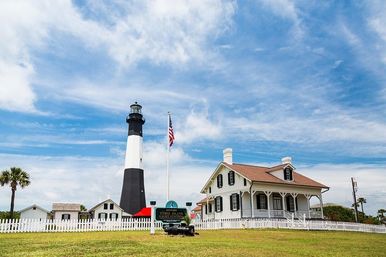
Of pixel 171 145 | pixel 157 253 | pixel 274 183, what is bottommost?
pixel 157 253

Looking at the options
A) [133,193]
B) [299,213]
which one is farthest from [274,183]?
[133,193]

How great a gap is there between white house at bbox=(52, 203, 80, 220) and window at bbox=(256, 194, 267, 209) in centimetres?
2619

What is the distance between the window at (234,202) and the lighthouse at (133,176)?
1330cm

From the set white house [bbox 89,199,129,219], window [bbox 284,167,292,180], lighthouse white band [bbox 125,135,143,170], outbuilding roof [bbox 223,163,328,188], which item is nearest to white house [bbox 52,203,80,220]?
white house [bbox 89,199,129,219]

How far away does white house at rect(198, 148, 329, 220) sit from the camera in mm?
33125

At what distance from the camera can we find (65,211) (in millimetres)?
48250

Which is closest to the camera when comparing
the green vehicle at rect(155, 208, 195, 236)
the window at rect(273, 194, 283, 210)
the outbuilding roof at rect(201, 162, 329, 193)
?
the green vehicle at rect(155, 208, 195, 236)

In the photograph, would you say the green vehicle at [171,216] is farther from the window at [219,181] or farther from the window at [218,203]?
the window at [219,181]

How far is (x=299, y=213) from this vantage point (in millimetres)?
35469

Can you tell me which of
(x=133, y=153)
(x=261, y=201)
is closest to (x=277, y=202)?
(x=261, y=201)

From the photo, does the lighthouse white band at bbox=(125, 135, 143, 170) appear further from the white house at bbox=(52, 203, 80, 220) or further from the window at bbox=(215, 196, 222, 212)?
the window at bbox=(215, 196, 222, 212)

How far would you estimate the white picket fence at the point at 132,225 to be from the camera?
23188 millimetres

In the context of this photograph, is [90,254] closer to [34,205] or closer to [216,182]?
[216,182]

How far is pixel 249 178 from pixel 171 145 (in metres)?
8.14
